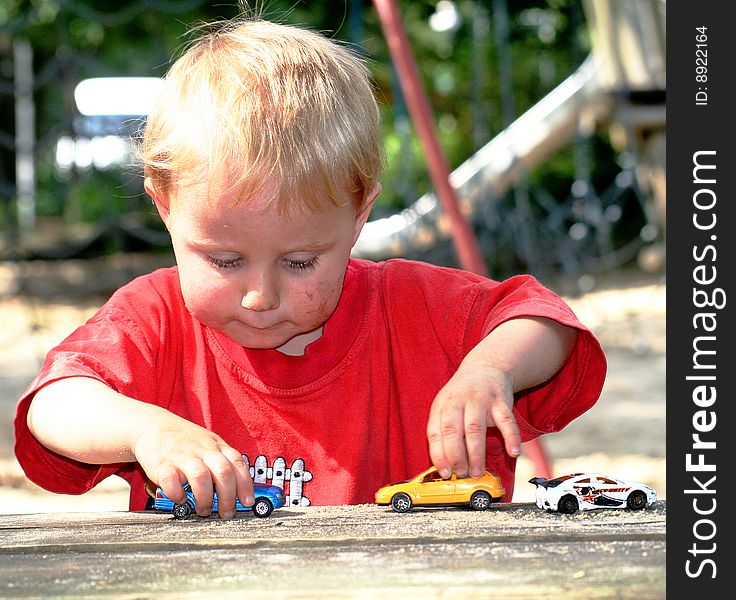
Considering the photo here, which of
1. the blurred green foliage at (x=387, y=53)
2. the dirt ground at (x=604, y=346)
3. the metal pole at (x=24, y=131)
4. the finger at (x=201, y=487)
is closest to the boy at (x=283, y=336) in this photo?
the finger at (x=201, y=487)

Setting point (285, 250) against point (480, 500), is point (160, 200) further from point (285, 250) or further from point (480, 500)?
point (480, 500)

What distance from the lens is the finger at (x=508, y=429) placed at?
96cm

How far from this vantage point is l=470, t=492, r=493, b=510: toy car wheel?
0.92 m

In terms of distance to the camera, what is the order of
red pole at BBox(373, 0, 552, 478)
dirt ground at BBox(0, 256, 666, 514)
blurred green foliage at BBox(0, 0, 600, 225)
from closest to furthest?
red pole at BBox(373, 0, 552, 478) < dirt ground at BBox(0, 256, 666, 514) < blurred green foliage at BBox(0, 0, 600, 225)

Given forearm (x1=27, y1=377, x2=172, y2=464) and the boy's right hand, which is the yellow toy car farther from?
forearm (x1=27, y1=377, x2=172, y2=464)

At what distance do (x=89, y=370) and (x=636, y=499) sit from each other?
588 mm

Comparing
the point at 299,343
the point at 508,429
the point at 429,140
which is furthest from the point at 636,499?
the point at 429,140

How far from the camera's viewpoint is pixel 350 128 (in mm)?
1174

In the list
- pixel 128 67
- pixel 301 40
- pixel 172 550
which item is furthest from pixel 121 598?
pixel 128 67

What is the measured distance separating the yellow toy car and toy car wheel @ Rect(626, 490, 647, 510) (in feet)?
0.37

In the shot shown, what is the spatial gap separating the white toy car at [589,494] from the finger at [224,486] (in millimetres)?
256

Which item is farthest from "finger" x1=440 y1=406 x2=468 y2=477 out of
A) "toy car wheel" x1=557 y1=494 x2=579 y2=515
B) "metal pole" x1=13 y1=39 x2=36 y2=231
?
"metal pole" x1=13 y1=39 x2=36 y2=231
